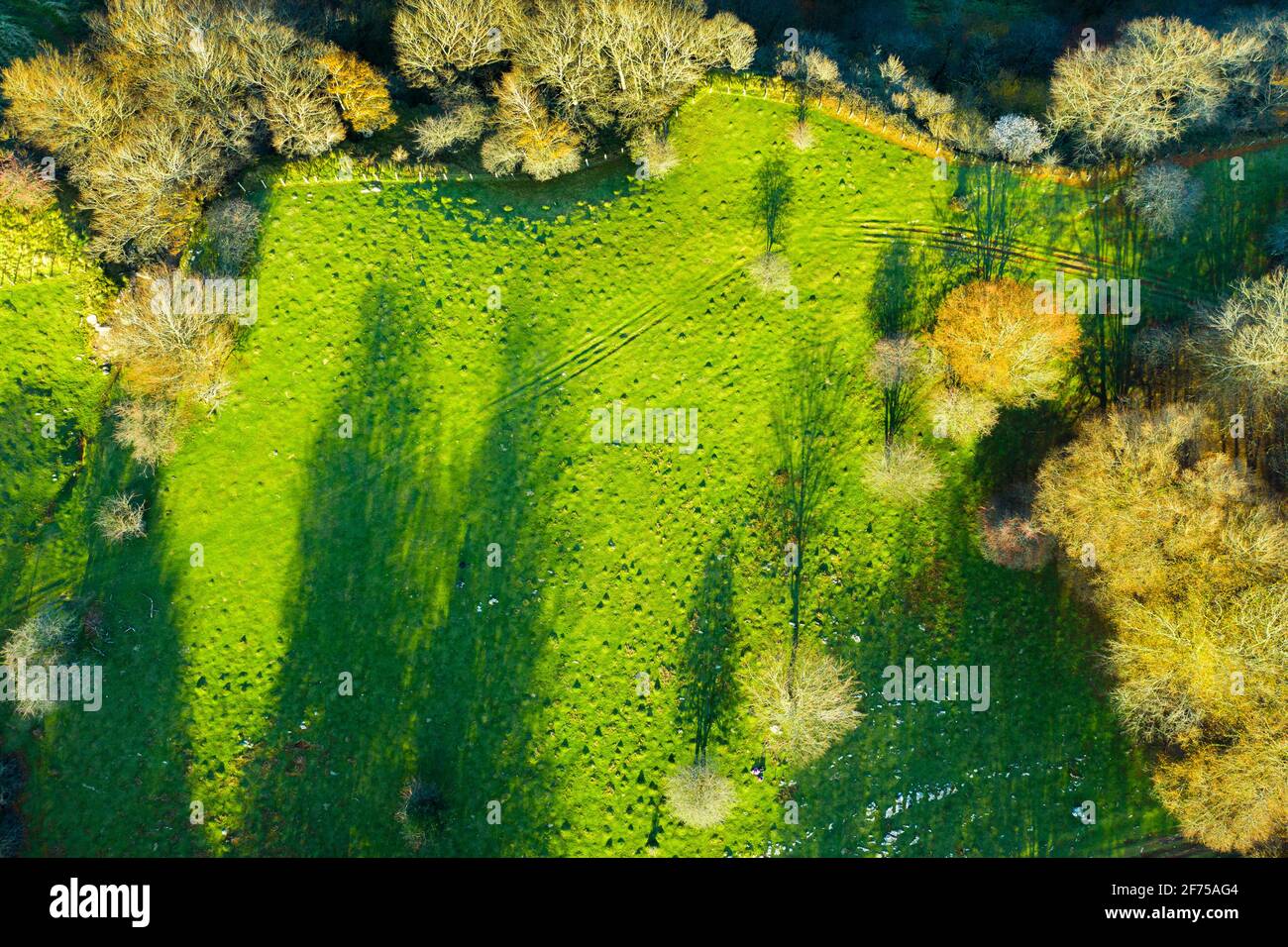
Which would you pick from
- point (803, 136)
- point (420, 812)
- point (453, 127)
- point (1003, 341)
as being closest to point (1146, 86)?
point (1003, 341)

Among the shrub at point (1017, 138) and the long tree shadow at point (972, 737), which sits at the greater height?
the shrub at point (1017, 138)

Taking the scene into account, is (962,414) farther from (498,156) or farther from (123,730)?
(123,730)

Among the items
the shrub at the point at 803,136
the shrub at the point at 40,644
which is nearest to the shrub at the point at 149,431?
the shrub at the point at 40,644

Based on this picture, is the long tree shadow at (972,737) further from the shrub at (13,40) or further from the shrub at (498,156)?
the shrub at (13,40)

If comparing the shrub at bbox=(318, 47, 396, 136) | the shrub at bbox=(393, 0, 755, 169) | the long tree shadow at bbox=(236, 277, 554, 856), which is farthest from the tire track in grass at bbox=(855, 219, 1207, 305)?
the shrub at bbox=(318, 47, 396, 136)

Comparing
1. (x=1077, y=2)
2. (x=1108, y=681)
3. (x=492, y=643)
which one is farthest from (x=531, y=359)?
(x=1077, y=2)

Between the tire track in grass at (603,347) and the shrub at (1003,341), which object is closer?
the shrub at (1003,341)
